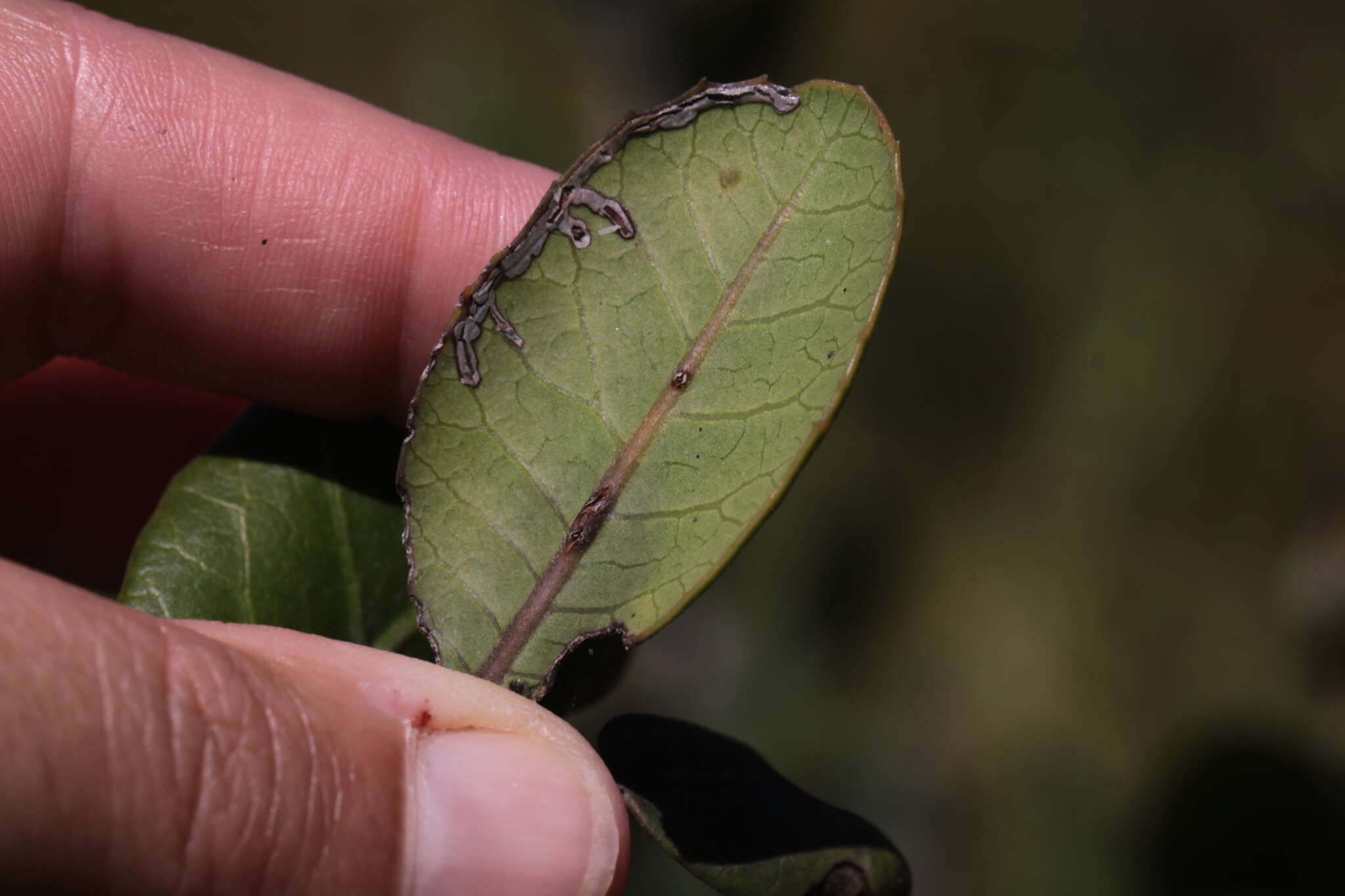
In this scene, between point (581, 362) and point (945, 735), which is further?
point (945, 735)

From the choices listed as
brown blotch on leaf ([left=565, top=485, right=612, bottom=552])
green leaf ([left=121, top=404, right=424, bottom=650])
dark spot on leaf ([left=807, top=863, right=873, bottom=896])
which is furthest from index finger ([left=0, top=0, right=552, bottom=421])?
dark spot on leaf ([left=807, top=863, right=873, bottom=896])

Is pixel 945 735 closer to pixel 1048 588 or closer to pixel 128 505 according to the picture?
pixel 1048 588

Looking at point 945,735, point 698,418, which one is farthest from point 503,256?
point 945,735

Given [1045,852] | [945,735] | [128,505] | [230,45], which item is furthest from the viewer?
[230,45]

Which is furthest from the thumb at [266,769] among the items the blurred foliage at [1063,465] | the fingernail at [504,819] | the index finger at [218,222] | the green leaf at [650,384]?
the blurred foliage at [1063,465]

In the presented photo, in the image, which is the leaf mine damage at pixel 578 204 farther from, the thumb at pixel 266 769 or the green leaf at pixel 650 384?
the thumb at pixel 266 769

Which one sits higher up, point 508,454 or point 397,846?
point 508,454

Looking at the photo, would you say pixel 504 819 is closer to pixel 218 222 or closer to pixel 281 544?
pixel 281 544
